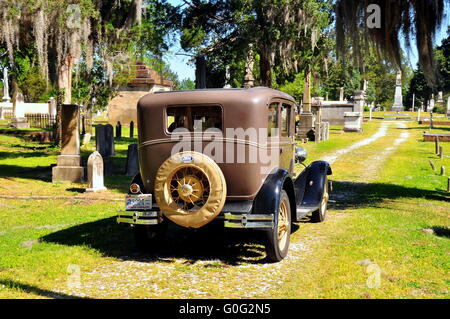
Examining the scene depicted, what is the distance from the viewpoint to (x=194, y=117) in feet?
21.3

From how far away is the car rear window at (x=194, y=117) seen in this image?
6391 millimetres

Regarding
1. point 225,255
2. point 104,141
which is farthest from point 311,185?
point 104,141

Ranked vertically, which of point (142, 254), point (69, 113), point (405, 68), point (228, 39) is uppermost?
point (228, 39)

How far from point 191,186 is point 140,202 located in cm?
81

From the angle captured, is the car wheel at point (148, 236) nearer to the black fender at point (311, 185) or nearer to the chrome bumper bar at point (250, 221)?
the chrome bumper bar at point (250, 221)

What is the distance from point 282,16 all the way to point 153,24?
4.62 metres

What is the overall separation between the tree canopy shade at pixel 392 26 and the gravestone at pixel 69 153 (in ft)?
25.5

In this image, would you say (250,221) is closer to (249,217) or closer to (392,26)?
(249,217)

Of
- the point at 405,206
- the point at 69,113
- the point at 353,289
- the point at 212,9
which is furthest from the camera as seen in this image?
the point at 212,9

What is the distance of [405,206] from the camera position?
32.9ft

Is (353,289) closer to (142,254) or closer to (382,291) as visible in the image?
(382,291)

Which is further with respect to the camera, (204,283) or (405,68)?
(405,68)

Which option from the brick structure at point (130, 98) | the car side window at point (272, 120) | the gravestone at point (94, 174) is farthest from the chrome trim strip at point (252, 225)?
the brick structure at point (130, 98)
